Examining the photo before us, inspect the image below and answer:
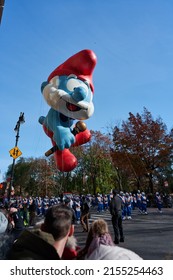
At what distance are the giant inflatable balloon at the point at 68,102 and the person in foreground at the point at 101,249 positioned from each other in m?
7.78

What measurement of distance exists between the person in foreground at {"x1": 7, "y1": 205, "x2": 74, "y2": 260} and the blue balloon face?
8610 millimetres

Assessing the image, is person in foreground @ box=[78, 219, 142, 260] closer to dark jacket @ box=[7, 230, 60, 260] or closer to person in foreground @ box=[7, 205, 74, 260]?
person in foreground @ box=[7, 205, 74, 260]

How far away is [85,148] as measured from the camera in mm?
38594

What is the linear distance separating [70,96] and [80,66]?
1.48 m

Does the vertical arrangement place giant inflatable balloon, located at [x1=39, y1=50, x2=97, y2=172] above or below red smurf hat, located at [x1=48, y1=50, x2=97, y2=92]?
below

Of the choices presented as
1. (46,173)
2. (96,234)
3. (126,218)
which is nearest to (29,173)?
(46,173)

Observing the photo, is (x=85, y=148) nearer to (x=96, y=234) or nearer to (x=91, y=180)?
(x=91, y=180)

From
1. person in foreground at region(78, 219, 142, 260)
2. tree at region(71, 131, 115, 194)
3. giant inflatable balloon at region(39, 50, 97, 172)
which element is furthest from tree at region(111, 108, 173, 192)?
person in foreground at region(78, 219, 142, 260)

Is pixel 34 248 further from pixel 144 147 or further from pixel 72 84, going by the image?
pixel 144 147

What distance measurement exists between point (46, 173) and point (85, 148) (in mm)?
17682

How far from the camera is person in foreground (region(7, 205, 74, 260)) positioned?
215cm

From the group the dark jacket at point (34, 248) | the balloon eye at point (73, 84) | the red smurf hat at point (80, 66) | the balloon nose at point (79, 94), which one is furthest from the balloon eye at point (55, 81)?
the dark jacket at point (34, 248)

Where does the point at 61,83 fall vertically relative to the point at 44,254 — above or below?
above

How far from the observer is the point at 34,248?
7.02 ft
